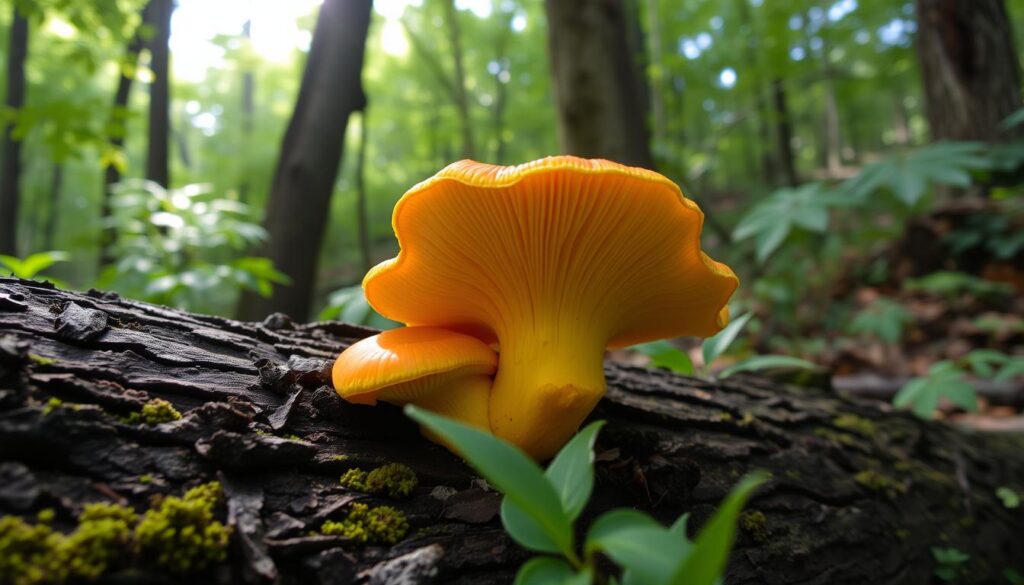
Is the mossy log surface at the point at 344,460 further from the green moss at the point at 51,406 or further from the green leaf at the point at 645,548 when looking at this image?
the green leaf at the point at 645,548

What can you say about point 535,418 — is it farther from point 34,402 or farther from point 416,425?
point 34,402

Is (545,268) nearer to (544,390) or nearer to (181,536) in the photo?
(544,390)

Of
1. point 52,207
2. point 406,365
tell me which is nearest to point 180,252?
point 406,365

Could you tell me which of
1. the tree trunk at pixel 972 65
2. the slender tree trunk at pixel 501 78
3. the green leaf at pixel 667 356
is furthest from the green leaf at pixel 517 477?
the slender tree trunk at pixel 501 78

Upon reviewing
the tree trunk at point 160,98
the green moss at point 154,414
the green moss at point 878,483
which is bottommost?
the green moss at point 878,483

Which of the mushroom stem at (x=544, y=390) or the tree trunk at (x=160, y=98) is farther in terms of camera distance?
the tree trunk at (x=160, y=98)
